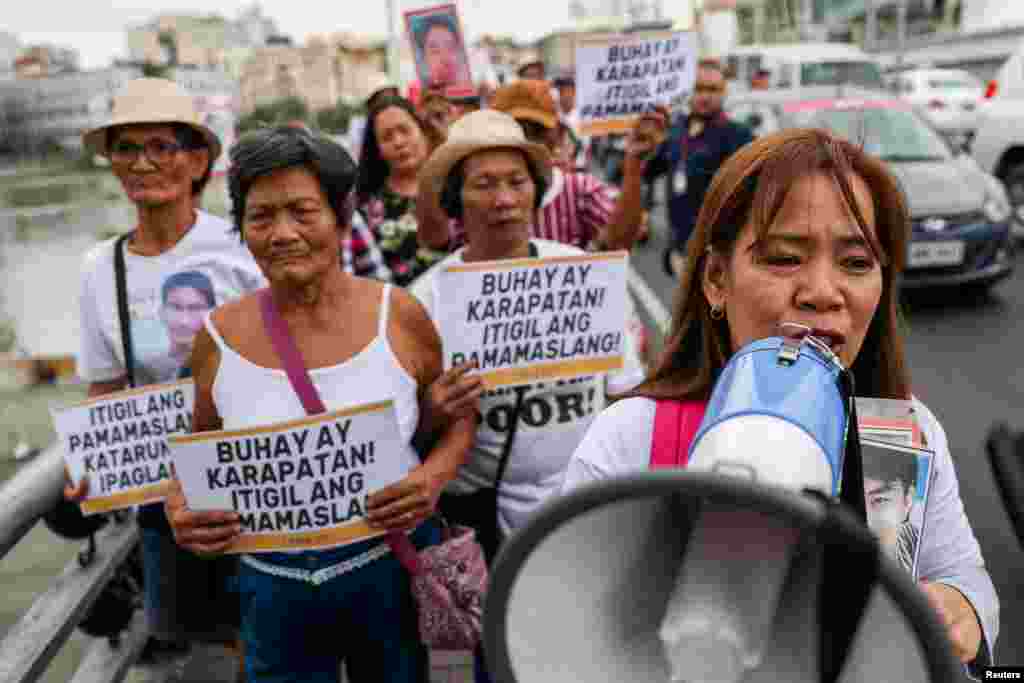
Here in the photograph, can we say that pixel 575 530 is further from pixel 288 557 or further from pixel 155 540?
pixel 155 540

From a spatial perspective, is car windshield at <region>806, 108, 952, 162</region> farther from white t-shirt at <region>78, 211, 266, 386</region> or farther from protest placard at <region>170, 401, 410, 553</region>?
protest placard at <region>170, 401, 410, 553</region>

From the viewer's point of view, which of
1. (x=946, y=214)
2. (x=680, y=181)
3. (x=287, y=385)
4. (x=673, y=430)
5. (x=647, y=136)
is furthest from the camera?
(x=946, y=214)

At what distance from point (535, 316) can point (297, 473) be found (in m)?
0.84

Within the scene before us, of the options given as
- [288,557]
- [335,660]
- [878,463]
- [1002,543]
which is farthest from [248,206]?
[1002,543]

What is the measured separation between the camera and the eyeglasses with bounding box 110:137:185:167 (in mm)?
2725

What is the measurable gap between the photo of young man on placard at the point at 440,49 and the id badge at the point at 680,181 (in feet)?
5.48

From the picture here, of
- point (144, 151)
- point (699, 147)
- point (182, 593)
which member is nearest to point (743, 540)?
point (182, 593)

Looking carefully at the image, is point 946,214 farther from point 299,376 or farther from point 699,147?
point 299,376

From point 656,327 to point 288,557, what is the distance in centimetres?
603

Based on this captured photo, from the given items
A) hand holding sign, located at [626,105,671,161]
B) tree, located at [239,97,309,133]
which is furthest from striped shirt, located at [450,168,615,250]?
tree, located at [239,97,309,133]

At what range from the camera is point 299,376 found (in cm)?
202

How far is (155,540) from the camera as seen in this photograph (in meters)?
2.64

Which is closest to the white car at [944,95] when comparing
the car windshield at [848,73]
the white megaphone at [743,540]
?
the car windshield at [848,73]

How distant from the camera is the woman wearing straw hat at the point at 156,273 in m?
2.61
